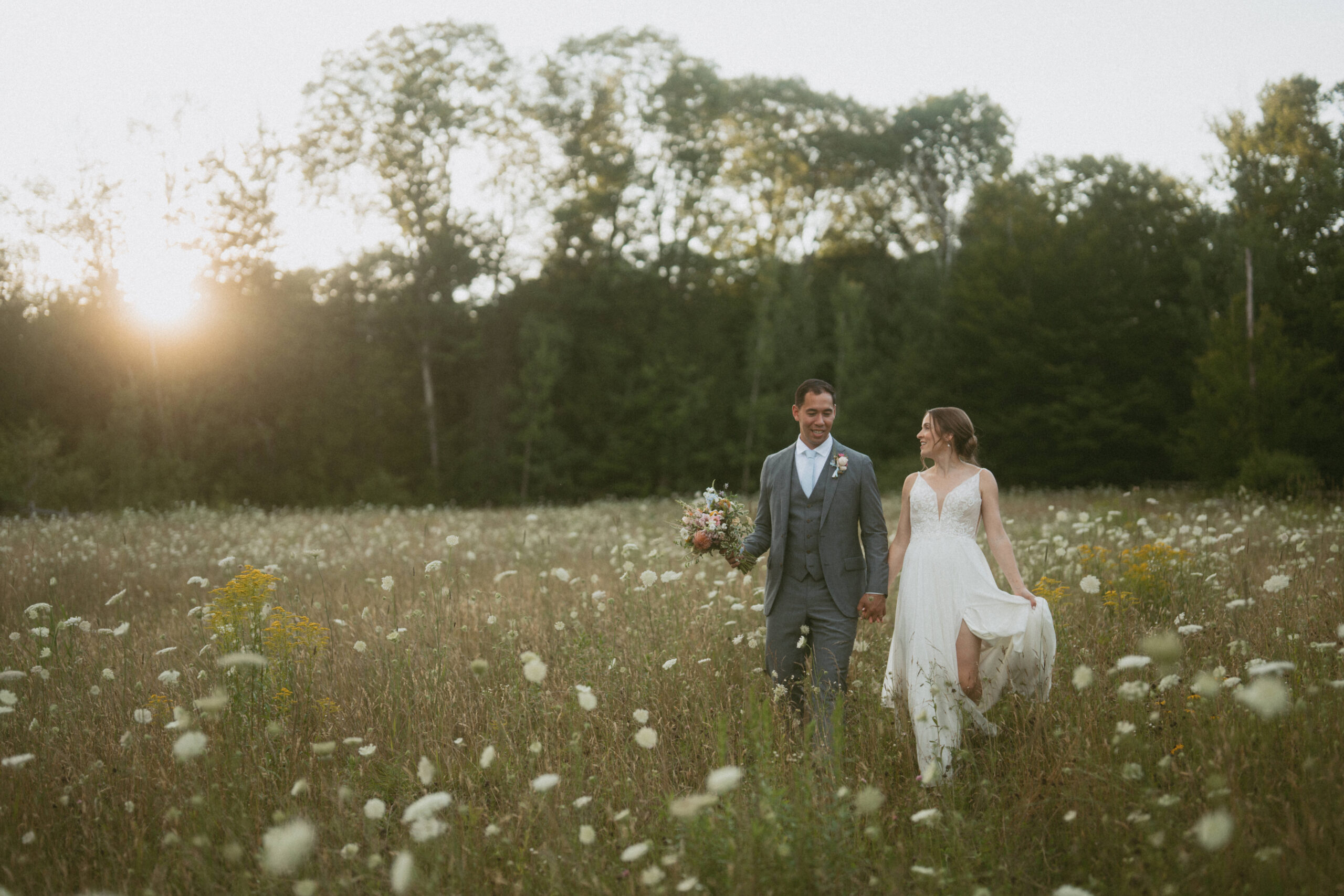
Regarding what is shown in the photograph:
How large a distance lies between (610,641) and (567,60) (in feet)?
101

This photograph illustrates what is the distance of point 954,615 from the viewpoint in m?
4.16

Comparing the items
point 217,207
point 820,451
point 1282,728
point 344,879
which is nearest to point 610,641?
point 820,451

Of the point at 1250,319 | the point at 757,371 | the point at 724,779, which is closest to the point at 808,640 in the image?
the point at 724,779

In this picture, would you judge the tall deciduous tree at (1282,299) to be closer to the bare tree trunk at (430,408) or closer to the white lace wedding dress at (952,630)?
the white lace wedding dress at (952,630)

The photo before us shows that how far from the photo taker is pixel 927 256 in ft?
106

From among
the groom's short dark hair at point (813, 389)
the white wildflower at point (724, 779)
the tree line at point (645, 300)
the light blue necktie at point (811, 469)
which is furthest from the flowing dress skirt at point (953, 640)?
the tree line at point (645, 300)

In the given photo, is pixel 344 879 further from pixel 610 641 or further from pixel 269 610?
pixel 610 641

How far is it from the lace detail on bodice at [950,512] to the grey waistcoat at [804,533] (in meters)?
0.53

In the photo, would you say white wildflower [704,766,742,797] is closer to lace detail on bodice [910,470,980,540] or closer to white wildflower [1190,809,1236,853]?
white wildflower [1190,809,1236,853]

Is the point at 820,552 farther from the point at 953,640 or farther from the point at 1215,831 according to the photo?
the point at 1215,831

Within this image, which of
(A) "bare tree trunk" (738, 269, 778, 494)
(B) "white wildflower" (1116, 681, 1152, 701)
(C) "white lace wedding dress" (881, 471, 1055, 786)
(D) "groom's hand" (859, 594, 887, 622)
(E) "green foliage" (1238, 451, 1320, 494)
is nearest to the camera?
(B) "white wildflower" (1116, 681, 1152, 701)

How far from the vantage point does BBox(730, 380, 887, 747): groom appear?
14.3ft

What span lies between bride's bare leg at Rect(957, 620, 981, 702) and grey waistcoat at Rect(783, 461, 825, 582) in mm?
749

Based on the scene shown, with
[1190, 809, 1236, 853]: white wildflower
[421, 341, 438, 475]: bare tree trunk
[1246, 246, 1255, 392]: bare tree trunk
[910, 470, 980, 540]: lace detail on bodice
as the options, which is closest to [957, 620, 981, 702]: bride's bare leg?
[910, 470, 980, 540]: lace detail on bodice
